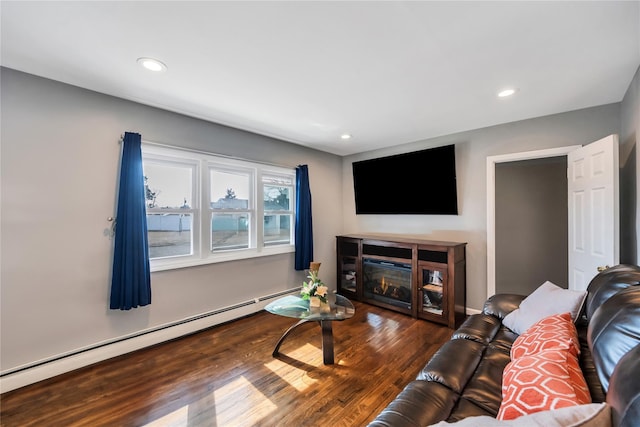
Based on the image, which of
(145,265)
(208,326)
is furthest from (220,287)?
(145,265)

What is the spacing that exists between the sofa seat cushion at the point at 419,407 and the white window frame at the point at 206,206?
245cm

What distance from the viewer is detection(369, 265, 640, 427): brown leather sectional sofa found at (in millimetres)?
710

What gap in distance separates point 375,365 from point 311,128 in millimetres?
2594

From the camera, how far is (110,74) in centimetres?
196

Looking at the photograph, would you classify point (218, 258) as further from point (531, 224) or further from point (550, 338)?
point (531, 224)

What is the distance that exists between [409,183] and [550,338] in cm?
267

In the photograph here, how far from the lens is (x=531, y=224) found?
13.1 ft

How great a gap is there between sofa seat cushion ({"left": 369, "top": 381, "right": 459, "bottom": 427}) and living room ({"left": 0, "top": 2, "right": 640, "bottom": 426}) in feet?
7.01

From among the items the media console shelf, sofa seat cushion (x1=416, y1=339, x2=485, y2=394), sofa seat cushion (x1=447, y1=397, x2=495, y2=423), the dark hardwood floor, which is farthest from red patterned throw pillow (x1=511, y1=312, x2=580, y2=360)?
the media console shelf

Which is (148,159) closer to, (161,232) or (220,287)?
(161,232)

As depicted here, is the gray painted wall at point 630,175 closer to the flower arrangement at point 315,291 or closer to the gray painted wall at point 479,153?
the gray painted wall at point 479,153

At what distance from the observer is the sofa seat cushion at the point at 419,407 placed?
98cm

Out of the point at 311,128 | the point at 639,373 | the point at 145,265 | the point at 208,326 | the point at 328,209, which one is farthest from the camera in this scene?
the point at 328,209

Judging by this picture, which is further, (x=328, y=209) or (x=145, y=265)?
(x=328, y=209)
